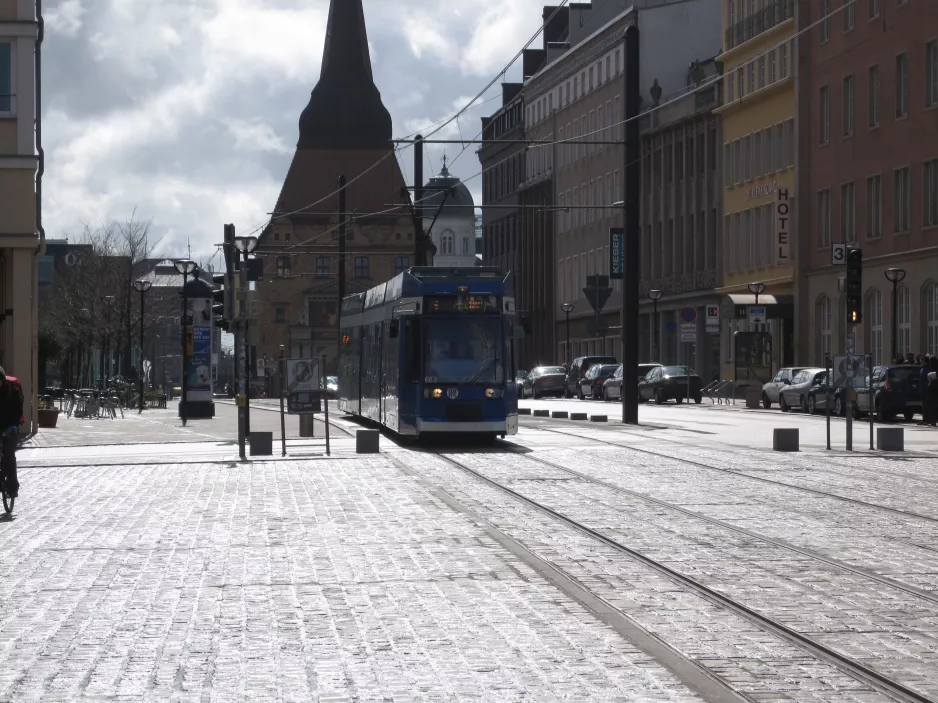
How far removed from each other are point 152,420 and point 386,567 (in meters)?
39.6

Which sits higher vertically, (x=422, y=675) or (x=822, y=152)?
(x=822, y=152)

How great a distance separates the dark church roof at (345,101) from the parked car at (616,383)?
8428 centimetres

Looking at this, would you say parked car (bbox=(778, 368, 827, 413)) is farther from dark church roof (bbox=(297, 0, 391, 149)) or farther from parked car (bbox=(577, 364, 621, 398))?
dark church roof (bbox=(297, 0, 391, 149))

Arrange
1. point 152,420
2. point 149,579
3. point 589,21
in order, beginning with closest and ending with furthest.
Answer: point 149,579, point 152,420, point 589,21

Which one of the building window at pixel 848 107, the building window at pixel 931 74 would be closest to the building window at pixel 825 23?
the building window at pixel 848 107

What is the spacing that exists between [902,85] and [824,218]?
32.6ft

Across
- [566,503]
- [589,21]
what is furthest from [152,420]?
[589,21]

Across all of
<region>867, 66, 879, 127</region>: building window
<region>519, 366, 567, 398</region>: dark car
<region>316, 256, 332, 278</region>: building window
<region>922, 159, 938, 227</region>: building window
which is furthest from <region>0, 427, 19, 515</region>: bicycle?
<region>316, 256, 332, 278</region>: building window

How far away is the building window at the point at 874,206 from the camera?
213 feet

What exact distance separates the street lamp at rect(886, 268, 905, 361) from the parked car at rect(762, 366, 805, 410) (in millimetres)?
3141

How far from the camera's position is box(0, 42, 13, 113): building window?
125 ft

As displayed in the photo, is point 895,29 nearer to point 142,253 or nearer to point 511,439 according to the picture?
point 511,439

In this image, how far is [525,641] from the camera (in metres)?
9.68

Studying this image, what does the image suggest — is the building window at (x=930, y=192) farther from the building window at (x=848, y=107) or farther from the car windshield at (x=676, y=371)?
the car windshield at (x=676, y=371)
